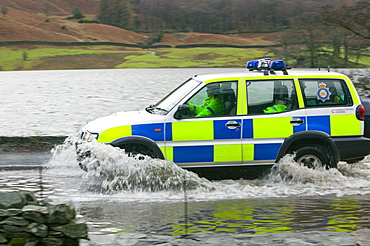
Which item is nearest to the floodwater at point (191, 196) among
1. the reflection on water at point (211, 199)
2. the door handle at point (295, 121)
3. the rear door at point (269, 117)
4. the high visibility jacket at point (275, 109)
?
the reflection on water at point (211, 199)

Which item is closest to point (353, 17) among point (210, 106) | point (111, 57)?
point (210, 106)

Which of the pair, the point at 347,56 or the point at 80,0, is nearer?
the point at 347,56

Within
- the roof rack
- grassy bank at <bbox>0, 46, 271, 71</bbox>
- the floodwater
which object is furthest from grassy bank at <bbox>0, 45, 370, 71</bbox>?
the floodwater

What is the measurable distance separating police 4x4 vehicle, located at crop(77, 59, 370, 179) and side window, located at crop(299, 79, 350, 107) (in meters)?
Answer: 0.01

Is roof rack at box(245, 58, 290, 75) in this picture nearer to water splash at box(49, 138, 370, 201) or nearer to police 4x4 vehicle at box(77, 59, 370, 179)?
police 4x4 vehicle at box(77, 59, 370, 179)

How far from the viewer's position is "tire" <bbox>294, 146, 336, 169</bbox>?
7660 millimetres

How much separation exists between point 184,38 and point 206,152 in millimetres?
124279

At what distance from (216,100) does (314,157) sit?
1.70 meters

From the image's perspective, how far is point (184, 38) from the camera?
129750mm

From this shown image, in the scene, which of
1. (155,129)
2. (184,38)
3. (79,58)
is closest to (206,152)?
(155,129)

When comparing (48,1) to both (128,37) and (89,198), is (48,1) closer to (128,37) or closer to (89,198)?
(128,37)

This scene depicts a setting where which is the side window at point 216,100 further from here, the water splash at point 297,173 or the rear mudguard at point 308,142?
the water splash at point 297,173

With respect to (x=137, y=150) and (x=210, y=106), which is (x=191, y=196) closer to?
(x=137, y=150)

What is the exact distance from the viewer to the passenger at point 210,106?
7507mm
